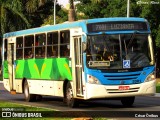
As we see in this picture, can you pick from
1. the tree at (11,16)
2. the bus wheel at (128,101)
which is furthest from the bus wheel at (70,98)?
the tree at (11,16)

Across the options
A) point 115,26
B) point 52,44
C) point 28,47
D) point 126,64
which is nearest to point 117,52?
point 126,64

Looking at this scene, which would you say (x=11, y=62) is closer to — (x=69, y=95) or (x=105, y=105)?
(x=105, y=105)

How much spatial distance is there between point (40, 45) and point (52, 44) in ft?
5.06

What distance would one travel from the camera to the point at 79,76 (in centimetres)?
2170

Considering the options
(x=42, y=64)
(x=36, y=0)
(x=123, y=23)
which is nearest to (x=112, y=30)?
(x=123, y=23)

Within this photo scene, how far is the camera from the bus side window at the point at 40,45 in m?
25.5

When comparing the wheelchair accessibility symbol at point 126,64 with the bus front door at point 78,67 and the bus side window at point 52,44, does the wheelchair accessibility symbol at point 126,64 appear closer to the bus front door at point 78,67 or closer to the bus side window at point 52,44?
the bus front door at point 78,67

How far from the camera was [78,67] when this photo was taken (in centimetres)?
2181

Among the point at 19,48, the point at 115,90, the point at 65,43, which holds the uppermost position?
the point at 65,43

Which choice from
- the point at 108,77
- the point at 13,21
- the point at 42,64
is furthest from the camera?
the point at 13,21

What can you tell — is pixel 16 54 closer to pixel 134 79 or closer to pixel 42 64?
pixel 42 64

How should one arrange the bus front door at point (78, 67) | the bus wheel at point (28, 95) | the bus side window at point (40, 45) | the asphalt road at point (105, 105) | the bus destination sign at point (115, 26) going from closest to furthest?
the bus destination sign at point (115, 26) → the bus front door at point (78, 67) → the asphalt road at point (105, 105) → the bus side window at point (40, 45) → the bus wheel at point (28, 95)

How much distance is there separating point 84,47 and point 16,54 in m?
8.77

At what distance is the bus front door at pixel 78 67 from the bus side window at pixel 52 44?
6.36ft
